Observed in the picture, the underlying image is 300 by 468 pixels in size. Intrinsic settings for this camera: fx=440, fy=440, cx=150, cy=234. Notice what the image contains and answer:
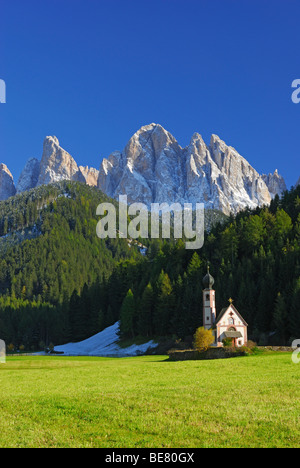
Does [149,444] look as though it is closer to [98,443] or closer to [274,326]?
[98,443]

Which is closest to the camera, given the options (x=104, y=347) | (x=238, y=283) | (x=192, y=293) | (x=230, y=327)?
(x=230, y=327)

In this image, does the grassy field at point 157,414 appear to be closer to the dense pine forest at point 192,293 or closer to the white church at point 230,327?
the white church at point 230,327

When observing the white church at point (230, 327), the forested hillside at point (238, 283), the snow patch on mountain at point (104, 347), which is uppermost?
the forested hillside at point (238, 283)

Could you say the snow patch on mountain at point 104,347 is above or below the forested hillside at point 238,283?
below

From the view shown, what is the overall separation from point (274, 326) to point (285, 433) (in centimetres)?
6046

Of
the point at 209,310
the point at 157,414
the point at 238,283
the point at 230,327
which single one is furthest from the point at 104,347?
the point at 157,414

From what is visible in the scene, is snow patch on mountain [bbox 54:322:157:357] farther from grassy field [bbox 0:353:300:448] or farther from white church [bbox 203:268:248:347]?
grassy field [bbox 0:353:300:448]

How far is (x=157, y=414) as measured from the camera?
1549 centimetres

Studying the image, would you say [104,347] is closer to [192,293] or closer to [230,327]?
[192,293]

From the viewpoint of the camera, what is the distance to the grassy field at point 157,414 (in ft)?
41.7

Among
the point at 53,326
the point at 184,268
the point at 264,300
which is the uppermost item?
the point at 184,268

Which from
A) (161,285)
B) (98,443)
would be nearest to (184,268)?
(161,285)

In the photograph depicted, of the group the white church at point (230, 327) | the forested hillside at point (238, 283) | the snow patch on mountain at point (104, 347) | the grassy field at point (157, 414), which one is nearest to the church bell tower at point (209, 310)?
the white church at point (230, 327)
